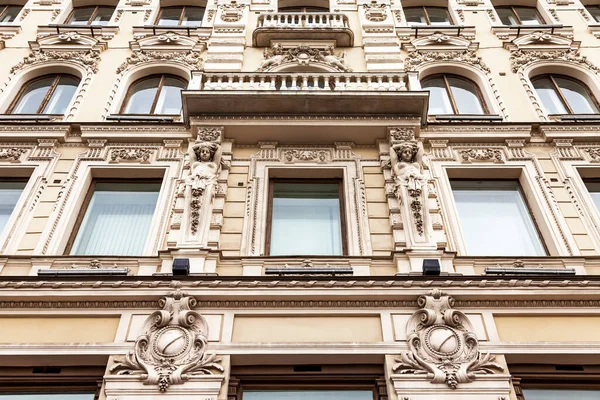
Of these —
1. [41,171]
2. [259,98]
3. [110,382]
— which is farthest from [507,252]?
[41,171]

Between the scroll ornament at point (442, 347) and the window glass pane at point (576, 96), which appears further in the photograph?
the window glass pane at point (576, 96)

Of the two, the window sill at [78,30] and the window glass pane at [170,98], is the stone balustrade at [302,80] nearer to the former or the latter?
the window glass pane at [170,98]

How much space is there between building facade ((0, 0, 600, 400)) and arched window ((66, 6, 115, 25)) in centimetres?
18

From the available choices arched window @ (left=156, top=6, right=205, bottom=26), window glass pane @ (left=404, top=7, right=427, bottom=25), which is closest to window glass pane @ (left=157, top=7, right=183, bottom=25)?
arched window @ (left=156, top=6, right=205, bottom=26)

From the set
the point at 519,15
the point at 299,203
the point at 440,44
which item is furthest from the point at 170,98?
the point at 519,15

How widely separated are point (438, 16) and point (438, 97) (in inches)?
193

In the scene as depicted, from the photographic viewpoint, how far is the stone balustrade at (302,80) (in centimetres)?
1390

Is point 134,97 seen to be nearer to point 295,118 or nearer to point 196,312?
point 295,118

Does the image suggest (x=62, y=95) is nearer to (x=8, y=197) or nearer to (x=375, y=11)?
(x=8, y=197)

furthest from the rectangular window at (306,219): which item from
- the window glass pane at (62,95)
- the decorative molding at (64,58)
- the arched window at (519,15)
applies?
the arched window at (519,15)

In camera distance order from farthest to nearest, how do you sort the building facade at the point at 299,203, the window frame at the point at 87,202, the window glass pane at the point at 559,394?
1. the window frame at the point at 87,202
2. the building facade at the point at 299,203
3. the window glass pane at the point at 559,394

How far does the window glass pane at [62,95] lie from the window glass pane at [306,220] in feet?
20.9

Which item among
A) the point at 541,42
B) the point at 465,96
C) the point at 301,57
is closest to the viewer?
the point at 465,96

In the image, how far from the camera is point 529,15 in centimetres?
1944
